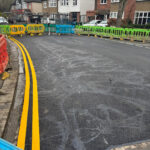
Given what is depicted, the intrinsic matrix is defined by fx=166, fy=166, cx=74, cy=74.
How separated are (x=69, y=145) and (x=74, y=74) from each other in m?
3.91

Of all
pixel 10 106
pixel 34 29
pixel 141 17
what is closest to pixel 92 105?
pixel 10 106

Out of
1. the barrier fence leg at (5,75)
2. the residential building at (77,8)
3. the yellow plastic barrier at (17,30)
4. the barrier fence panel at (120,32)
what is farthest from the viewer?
the residential building at (77,8)

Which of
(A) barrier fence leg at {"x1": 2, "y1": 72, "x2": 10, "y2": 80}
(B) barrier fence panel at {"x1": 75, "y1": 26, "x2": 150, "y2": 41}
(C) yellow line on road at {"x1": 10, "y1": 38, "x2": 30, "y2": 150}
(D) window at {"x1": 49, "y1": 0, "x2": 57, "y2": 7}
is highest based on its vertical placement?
(D) window at {"x1": 49, "y1": 0, "x2": 57, "y2": 7}

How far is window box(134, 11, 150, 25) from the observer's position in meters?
26.1

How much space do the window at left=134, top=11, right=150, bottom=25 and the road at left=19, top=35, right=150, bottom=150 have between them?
→ 2178 centimetres

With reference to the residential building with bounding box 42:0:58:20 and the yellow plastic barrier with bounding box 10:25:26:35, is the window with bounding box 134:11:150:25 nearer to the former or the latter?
the yellow plastic barrier with bounding box 10:25:26:35

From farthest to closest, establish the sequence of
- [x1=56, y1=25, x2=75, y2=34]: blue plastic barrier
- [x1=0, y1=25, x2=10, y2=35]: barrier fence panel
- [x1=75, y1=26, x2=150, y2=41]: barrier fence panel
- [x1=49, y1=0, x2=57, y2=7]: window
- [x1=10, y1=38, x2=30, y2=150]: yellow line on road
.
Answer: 1. [x1=49, y1=0, x2=57, y2=7]: window
2. [x1=56, y1=25, x2=75, y2=34]: blue plastic barrier
3. [x1=0, y1=25, x2=10, y2=35]: barrier fence panel
4. [x1=75, y1=26, x2=150, y2=41]: barrier fence panel
5. [x1=10, y1=38, x2=30, y2=150]: yellow line on road

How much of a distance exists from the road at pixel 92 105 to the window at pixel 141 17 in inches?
857

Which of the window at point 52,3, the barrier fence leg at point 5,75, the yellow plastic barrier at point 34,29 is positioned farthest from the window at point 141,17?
the window at point 52,3

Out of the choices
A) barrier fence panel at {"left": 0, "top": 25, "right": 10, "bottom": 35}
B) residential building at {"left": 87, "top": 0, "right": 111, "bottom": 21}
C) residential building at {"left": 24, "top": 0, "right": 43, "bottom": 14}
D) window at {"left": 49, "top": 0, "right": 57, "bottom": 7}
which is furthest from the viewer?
residential building at {"left": 24, "top": 0, "right": 43, "bottom": 14}

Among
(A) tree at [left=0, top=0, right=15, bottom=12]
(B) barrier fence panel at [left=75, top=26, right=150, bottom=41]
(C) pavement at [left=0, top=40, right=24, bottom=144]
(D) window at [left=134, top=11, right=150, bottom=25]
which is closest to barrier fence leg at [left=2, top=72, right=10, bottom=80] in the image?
(C) pavement at [left=0, top=40, right=24, bottom=144]

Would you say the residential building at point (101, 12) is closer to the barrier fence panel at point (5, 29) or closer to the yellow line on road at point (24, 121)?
the barrier fence panel at point (5, 29)

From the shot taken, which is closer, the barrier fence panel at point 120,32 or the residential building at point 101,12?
the barrier fence panel at point 120,32

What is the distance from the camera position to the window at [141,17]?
2609 centimetres
